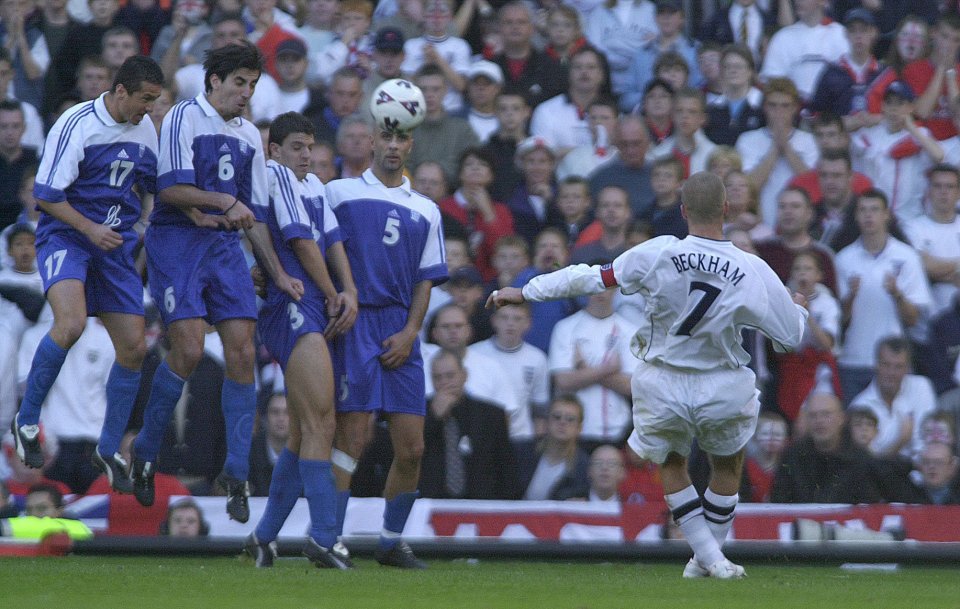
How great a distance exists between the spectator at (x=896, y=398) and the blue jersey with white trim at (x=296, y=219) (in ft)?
14.1

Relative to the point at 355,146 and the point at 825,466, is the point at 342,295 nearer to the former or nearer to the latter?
the point at 355,146

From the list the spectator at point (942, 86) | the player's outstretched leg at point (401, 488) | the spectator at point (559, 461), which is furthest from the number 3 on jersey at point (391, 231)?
the spectator at point (942, 86)

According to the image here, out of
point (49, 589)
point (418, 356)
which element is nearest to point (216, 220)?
point (418, 356)

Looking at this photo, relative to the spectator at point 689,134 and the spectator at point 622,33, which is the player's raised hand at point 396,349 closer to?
the spectator at point 689,134

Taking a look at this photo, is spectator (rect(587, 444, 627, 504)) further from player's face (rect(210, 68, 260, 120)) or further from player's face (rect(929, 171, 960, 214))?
player's face (rect(210, 68, 260, 120))

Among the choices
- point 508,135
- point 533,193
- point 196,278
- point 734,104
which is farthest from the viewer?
point 734,104

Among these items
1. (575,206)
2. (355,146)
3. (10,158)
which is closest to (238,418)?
(355,146)

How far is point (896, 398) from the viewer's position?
476 inches

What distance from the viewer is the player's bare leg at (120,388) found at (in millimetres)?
9703

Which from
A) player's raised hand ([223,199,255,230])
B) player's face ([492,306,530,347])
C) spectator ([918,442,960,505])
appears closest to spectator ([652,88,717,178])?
player's face ([492,306,530,347])

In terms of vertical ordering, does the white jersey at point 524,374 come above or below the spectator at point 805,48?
below

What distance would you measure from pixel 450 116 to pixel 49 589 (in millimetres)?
7143

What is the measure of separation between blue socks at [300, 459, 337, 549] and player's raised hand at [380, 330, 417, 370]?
0.77 metres

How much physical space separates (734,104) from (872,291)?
8.65ft
